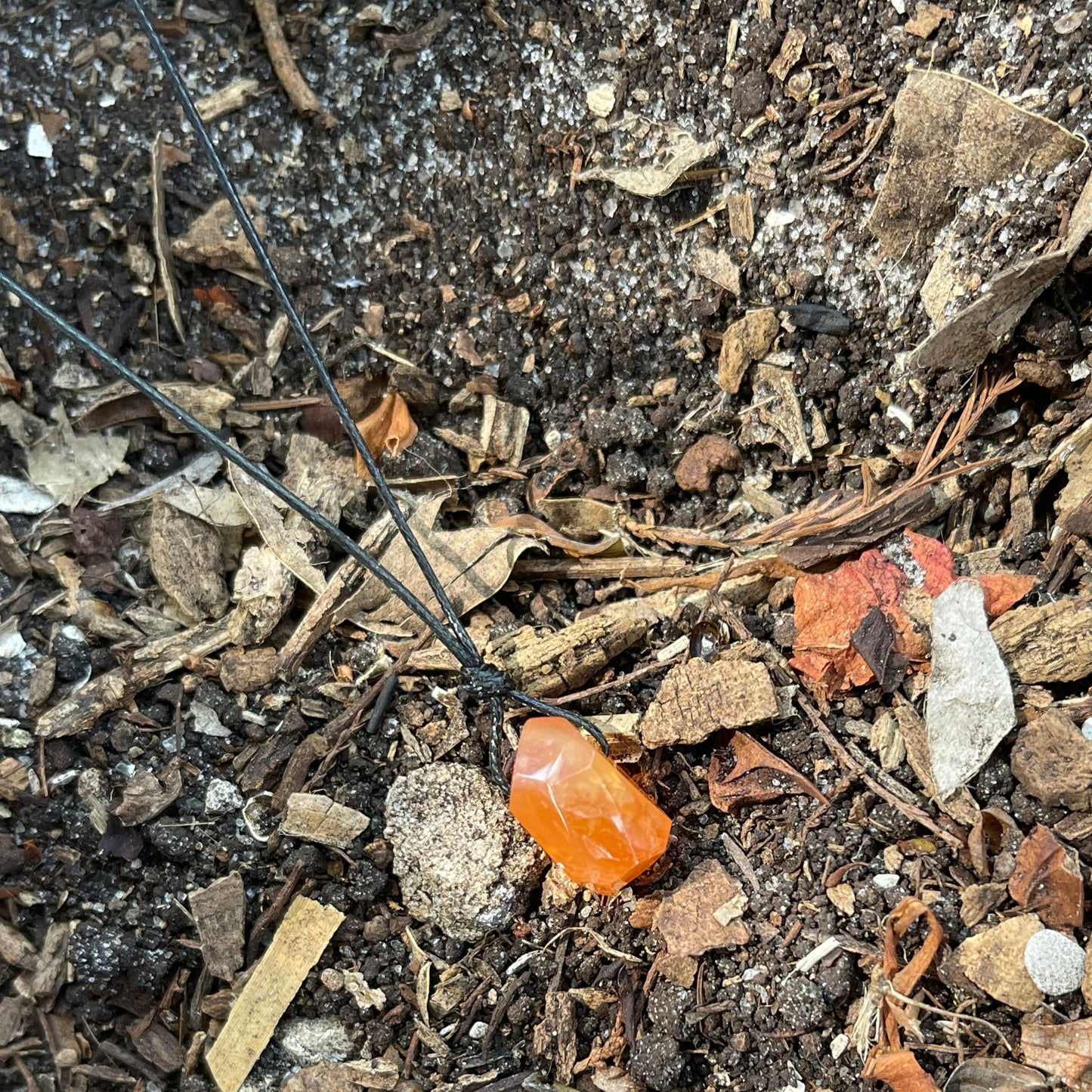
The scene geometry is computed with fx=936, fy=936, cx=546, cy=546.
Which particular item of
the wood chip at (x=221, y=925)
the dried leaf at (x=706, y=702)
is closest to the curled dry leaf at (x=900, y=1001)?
the dried leaf at (x=706, y=702)

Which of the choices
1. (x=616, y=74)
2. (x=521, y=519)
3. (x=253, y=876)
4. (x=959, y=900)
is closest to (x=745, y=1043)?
(x=959, y=900)

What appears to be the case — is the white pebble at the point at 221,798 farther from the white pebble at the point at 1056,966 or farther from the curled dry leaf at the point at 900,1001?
the white pebble at the point at 1056,966

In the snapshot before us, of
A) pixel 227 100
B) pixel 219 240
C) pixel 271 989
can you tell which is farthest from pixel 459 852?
pixel 227 100

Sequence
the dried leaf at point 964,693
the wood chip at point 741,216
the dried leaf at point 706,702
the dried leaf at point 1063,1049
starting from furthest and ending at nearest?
the wood chip at point 741,216 < the dried leaf at point 706,702 < the dried leaf at point 964,693 < the dried leaf at point 1063,1049

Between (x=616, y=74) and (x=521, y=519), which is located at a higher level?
(x=616, y=74)

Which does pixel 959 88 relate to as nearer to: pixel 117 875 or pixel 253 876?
pixel 253 876
